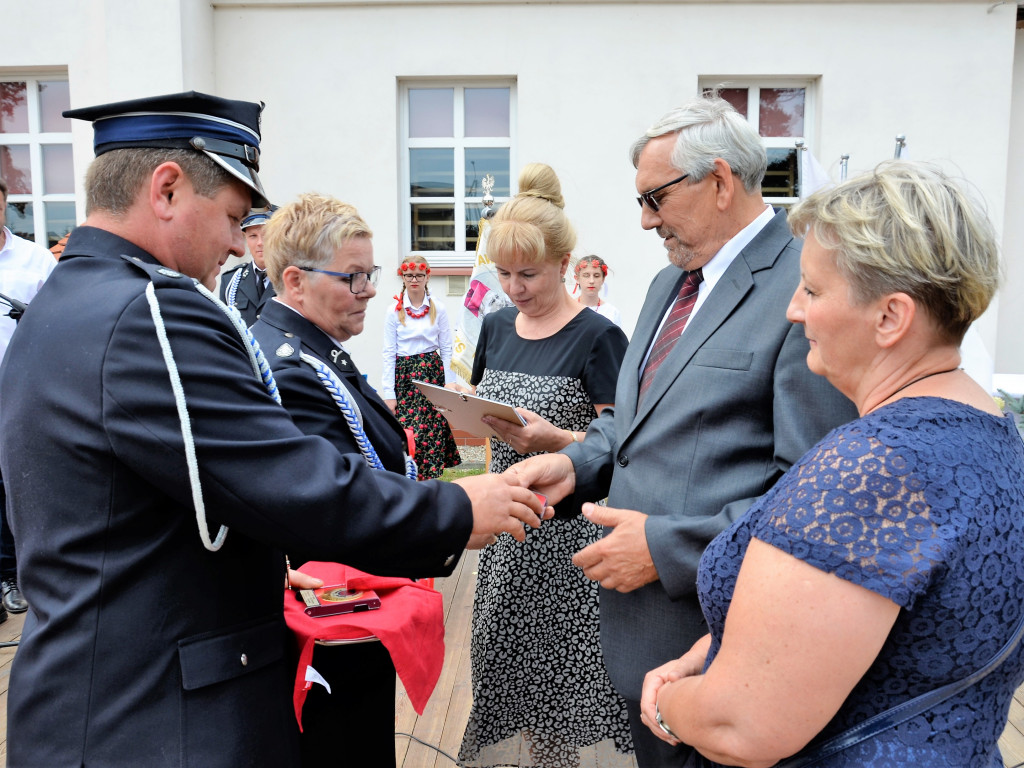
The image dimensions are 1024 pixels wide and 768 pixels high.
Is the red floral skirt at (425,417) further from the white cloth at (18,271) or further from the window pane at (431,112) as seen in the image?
the white cloth at (18,271)

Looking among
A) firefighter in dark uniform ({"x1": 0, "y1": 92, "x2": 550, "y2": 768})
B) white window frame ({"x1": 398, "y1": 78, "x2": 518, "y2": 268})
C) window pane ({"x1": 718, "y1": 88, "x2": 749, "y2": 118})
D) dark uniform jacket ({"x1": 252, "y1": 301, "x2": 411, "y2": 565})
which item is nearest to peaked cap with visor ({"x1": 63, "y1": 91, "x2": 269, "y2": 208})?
firefighter in dark uniform ({"x1": 0, "y1": 92, "x2": 550, "y2": 768})

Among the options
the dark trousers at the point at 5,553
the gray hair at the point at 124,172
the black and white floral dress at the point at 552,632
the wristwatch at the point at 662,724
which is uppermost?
the gray hair at the point at 124,172

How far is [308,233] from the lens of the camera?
7.45 ft

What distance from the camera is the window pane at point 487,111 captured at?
27.6 ft

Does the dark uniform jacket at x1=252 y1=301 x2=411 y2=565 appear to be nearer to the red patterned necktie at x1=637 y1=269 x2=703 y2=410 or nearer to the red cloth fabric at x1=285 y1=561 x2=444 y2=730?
the red cloth fabric at x1=285 y1=561 x2=444 y2=730

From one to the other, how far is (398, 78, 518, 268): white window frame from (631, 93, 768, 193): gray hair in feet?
21.6

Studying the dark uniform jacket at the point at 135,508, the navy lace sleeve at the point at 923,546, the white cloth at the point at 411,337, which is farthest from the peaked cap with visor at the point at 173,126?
the white cloth at the point at 411,337

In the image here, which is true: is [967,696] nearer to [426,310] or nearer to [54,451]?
[54,451]

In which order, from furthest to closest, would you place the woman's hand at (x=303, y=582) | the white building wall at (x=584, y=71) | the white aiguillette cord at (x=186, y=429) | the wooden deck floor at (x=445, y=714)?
the white building wall at (x=584, y=71) < the wooden deck floor at (x=445, y=714) < the woman's hand at (x=303, y=582) < the white aiguillette cord at (x=186, y=429)

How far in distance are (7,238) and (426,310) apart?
144 inches

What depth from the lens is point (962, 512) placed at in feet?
3.29

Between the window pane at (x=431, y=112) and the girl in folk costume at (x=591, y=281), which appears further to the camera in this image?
the window pane at (x=431, y=112)

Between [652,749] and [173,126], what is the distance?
1.69 m

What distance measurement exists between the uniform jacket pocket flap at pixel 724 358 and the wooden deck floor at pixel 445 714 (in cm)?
185
